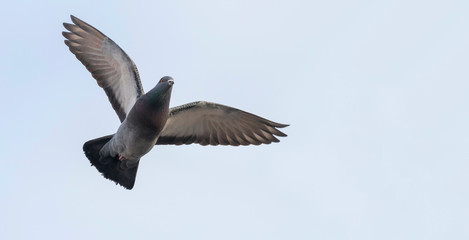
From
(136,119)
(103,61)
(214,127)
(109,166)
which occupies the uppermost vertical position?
(103,61)

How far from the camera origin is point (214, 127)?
19.8 m

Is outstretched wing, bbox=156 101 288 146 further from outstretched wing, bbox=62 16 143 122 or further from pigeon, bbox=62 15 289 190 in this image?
outstretched wing, bbox=62 16 143 122

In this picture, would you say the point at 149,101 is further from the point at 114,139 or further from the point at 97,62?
the point at 97,62

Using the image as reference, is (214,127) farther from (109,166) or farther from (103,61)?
(103,61)

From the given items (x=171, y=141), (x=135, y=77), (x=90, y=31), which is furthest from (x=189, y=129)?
(x=90, y=31)

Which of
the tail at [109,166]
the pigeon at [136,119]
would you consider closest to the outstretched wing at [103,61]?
the pigeon at [136,119]

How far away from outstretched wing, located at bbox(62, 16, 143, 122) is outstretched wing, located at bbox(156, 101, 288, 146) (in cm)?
142

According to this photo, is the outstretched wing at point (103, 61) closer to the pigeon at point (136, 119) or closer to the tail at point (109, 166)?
the pigeon at point (136, 119)

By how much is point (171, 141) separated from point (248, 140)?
2081 millimetres

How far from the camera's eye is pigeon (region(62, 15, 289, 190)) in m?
18.3

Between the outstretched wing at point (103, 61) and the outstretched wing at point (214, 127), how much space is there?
1418 millimetres

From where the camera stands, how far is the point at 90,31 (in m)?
20.2

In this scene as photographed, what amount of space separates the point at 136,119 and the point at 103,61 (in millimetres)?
2813

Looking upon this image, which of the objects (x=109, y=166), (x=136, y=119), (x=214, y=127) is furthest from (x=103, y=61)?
(x=214, y=127)
